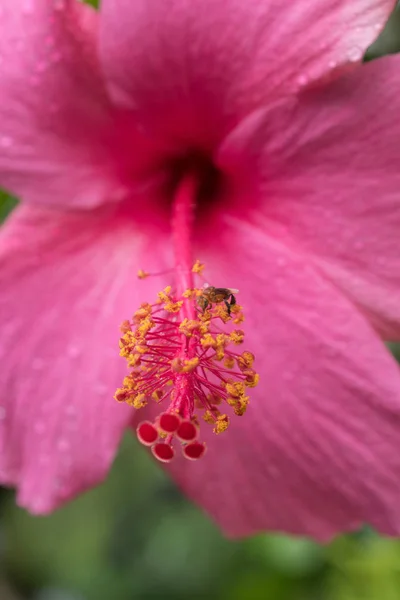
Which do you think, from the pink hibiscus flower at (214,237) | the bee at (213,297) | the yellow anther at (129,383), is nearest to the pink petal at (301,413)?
the pink hibiscus flower at (214,237)

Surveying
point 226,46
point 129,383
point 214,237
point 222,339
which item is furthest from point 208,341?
point 226,46

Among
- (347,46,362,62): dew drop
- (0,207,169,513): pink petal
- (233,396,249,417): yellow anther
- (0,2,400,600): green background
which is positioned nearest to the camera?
(347,46,362,62): dew drop

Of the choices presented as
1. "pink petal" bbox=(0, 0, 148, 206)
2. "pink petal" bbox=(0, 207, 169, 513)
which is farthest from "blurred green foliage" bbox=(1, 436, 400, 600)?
"pink petal" bbox=(0, 0, 148, 206)

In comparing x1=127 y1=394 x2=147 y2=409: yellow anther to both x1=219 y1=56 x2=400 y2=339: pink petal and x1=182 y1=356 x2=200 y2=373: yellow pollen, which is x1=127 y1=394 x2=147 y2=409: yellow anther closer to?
x1=182 y1=356 x2=200 y2=373: yellow pollen

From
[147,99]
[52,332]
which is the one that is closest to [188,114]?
[147,99]

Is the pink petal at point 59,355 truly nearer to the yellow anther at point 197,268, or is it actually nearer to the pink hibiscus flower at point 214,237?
the pink hibiscus flower at point 214,237

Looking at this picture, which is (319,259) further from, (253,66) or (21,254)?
(21,254)
